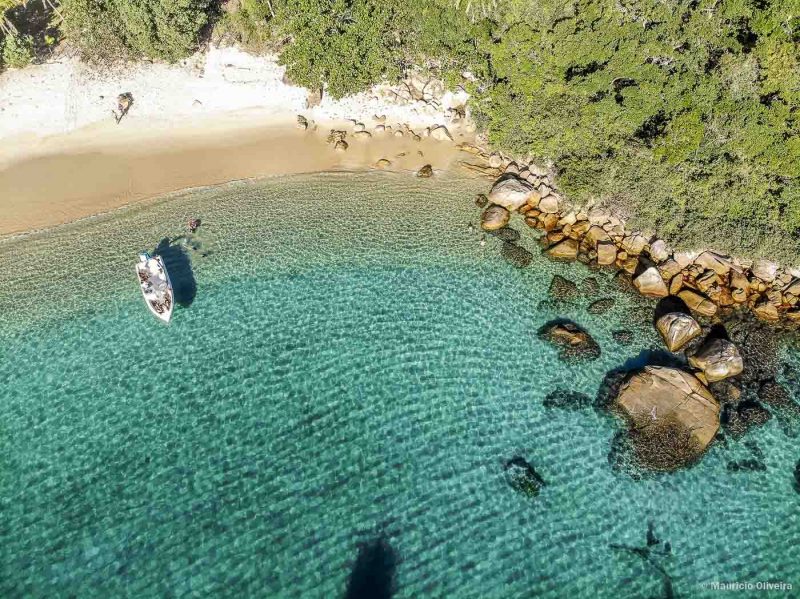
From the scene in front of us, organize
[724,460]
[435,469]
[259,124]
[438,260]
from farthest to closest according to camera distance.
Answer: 1. [259,124]
2. [438,260]
3. [724,460]
4. [435,469]

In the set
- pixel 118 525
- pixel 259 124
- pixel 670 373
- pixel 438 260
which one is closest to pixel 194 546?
pixel 118 525

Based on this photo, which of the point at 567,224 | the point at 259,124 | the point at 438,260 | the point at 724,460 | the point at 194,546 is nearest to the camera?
the point at 194,546

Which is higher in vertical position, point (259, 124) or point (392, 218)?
point (259, 124)

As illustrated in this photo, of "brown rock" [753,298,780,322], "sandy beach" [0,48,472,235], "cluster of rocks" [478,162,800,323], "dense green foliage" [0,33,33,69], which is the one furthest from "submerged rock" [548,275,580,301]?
"dense green foliage" [0,33,33,69]

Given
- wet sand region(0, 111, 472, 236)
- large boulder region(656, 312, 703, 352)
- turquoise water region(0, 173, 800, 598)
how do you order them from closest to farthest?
turquoise water region(0, 173, 800, 598)
large boulder region(656, 312, 703, 352)
wet sand region(0, 111, 472, 236)

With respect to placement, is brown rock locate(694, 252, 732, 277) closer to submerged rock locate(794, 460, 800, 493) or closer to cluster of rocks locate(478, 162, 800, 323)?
cluster of rocks locate(478, 162, 800, 323)

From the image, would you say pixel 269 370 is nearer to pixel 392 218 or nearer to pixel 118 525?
pixel 118 525

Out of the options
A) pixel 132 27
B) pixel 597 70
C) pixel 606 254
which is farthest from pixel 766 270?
pixel 132 27
